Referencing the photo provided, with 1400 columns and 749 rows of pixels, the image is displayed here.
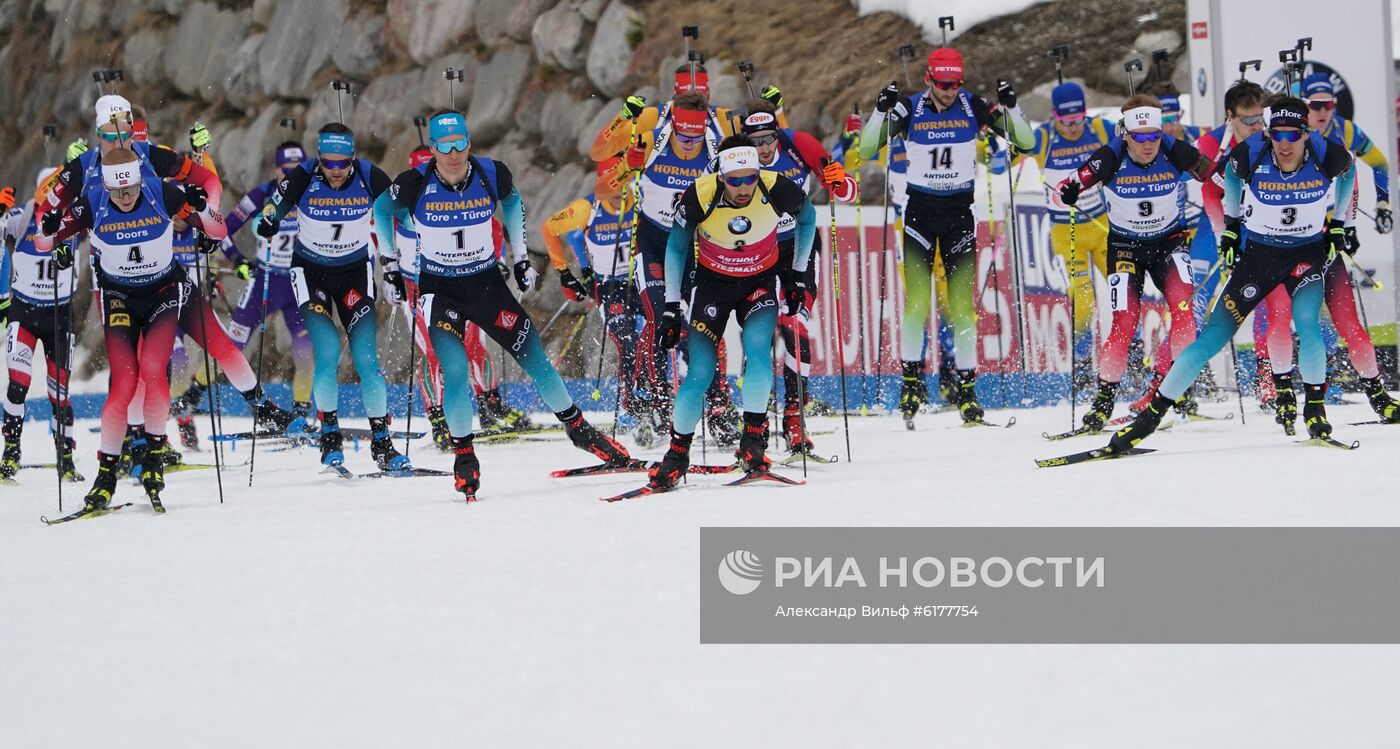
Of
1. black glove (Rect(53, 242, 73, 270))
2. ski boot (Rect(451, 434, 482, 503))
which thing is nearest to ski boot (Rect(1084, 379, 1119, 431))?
ski boot (Rect(451, 434, 482, 503))

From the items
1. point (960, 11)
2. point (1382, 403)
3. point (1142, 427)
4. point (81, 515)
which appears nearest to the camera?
point (81, 515)

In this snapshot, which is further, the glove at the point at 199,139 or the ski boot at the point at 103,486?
the glove at the point at 199,139

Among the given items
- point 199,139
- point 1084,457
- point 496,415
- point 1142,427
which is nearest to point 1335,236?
point 1142,427

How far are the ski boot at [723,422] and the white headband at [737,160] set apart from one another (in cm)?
285

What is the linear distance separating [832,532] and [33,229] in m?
7.66

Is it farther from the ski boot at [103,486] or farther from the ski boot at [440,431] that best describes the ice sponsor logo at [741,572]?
the ski boot at [440,431]

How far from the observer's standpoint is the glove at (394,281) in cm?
775

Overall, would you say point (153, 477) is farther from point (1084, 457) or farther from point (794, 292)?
point (1084, 457)

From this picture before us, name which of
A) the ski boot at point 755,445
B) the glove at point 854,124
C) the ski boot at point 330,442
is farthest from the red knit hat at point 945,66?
the ski boot at point 330,442

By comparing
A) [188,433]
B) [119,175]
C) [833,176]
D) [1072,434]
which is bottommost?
[1072,434]

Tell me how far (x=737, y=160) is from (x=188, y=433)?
20.9 feet

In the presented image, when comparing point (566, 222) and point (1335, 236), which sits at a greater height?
point (566, 222)

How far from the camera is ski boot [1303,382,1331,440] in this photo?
24.6 feet

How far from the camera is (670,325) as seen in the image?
6.86 m
